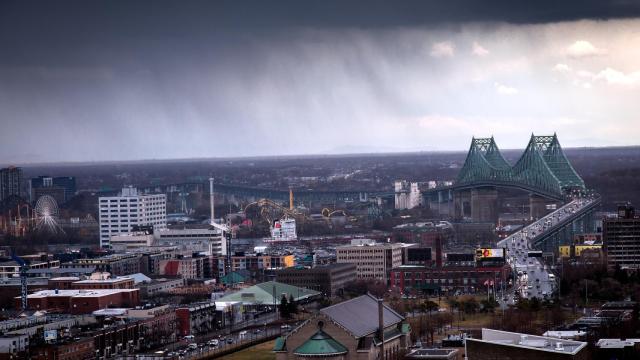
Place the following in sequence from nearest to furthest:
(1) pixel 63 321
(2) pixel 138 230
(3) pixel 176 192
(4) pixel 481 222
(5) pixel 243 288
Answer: (1) pixel 63 321 → (5) pixel 243 288 → (2) pixel 138 230 → (4) pixel 481 222 → (3) pixel 176 192

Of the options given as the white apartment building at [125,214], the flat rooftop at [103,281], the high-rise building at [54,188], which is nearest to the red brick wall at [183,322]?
the flat rooftop at [103,281]

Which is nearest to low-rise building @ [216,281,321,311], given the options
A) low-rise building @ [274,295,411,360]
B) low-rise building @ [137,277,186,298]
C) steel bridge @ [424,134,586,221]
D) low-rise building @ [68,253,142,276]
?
low-rise building @ [137,277,186,298]

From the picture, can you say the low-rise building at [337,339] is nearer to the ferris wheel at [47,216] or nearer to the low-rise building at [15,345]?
the low-rise building at [15,345]

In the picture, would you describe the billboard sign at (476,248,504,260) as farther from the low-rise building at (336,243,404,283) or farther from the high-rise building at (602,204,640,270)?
the high-rise building at (602,204,640,270)

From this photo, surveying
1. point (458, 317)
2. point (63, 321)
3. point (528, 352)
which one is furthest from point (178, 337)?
point (528, 352)

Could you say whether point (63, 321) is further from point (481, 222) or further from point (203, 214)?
point (203, 214)

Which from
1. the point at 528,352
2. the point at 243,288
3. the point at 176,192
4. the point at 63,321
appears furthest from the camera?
the point at 176,192
